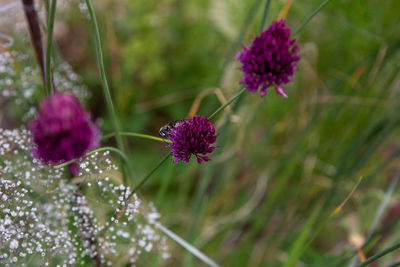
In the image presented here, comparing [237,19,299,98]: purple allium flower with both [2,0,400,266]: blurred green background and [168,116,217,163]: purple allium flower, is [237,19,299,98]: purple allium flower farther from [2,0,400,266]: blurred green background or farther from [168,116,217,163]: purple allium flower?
[2,0,400,266]: blurred green background

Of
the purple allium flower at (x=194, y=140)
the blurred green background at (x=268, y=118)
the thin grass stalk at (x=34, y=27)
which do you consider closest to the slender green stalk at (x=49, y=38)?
the thin grass stalk at (x=34, y=27)

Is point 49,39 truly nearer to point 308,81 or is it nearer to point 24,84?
point 24,84

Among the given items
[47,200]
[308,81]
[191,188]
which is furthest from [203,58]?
[47,200]

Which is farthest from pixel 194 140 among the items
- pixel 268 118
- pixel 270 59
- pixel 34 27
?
pixel 268 118

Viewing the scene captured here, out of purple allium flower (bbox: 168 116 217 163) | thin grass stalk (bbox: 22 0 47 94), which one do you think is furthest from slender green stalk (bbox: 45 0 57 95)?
purple allium flower (bbox: 168 116 217 163)

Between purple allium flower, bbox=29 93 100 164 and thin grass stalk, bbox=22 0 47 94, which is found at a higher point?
thin grass stalk, bbox=22 0 47 94

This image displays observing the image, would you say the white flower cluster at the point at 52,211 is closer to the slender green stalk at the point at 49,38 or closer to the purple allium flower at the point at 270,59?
the slender green stalk at the point at 49,38
